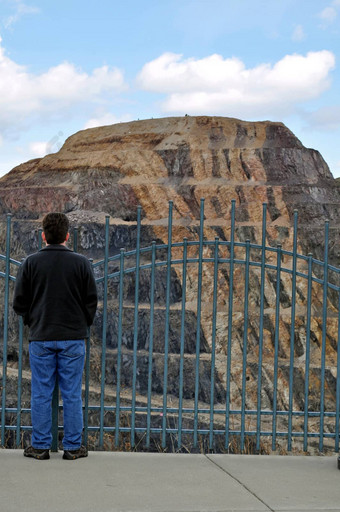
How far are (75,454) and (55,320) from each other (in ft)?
3.30

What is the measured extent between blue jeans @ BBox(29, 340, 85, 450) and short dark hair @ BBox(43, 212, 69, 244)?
741mm

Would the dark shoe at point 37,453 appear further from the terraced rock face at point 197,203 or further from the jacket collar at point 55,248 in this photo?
the terraced rock face at point 197,203

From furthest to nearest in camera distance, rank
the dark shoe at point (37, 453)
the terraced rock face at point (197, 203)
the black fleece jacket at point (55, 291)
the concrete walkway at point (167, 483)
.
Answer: the terraced rock face at point (197, 203) < the dark shoe at point (37, 453) < the black fleece jacket at point (55, 291) < the concrete walkway at point (167, 483)

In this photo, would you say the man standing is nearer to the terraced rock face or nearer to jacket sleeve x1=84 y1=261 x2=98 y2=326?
jacket sleeve x1=84 y1=261 x2=98 y2=326

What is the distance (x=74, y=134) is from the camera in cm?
2705

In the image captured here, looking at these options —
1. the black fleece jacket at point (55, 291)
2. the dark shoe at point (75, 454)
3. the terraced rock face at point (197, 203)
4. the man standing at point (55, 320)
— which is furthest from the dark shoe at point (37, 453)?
the terraced rock face at point (197, 203)

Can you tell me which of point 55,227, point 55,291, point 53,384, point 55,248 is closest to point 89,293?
point 55,291

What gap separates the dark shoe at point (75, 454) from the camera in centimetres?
520

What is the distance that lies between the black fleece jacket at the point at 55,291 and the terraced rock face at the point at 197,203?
37.2ft

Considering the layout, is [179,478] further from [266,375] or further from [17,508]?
[266,375]

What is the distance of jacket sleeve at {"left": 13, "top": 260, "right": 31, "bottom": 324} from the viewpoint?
5.11m

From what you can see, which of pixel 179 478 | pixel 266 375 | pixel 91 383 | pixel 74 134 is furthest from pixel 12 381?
pixel 179 478

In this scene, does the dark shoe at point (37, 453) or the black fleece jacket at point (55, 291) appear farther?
the dark shoe at point (37, 453)

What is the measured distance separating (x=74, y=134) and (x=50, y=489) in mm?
23517
